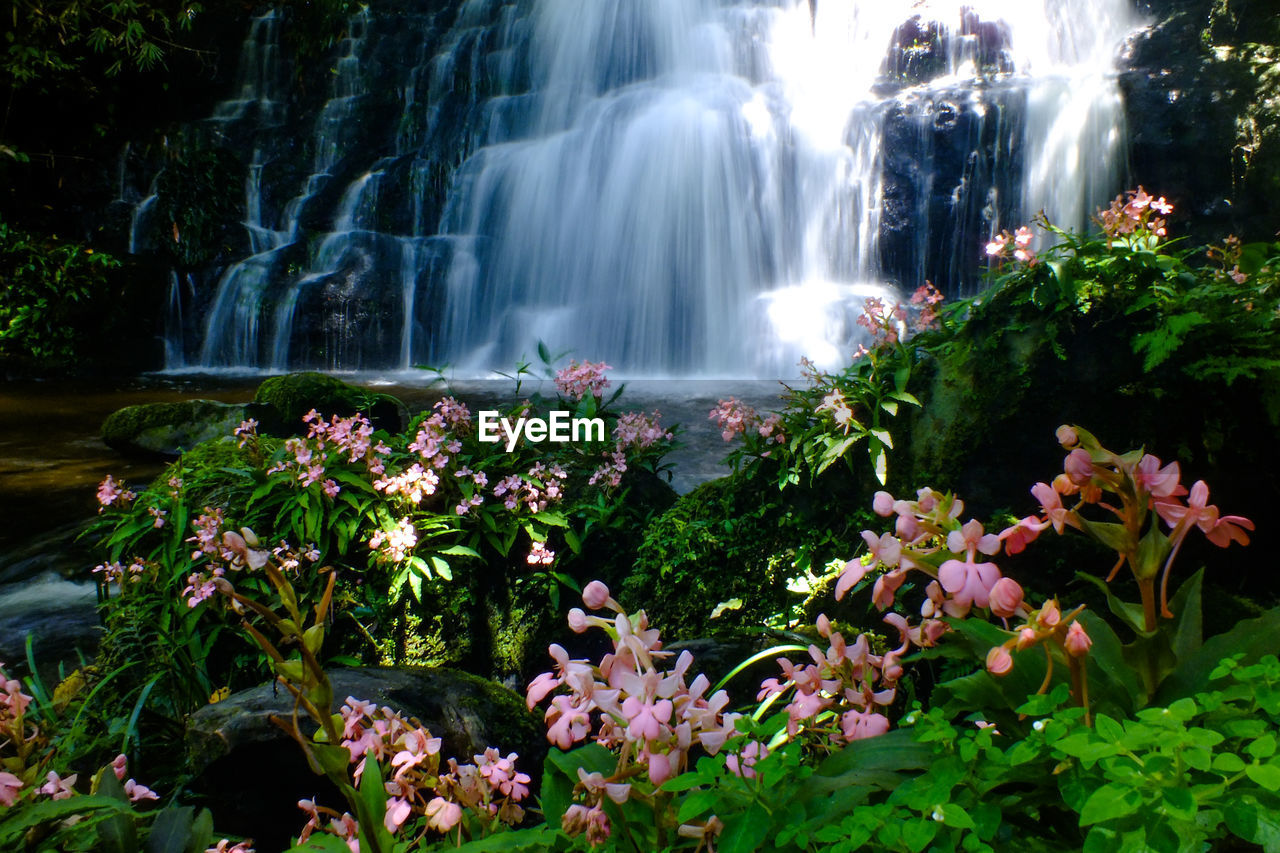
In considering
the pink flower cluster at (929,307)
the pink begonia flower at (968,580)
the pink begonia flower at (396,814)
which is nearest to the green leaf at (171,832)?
the pink begonia flower at (396,814)

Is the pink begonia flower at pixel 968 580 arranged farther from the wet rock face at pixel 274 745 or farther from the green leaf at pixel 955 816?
the wet rock face at pixel 274 745

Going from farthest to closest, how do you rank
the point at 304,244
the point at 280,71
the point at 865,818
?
the point at 280,71
the point at 304,244
the point at 865,818

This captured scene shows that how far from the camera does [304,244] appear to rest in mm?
12758

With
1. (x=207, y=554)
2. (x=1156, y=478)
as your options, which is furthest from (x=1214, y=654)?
(x=207, y=554)

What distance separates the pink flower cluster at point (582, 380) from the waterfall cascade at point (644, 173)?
5.14 metres

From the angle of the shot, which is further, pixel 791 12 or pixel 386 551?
pixel 791 12

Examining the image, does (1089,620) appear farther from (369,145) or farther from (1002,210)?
(369,145)

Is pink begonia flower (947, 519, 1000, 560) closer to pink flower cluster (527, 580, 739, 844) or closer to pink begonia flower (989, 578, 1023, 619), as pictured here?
pink begonia flower (989, 578, 1023, 619)

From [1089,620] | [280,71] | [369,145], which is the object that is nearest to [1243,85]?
[1089,620]

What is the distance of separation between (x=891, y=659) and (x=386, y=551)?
2448 mm

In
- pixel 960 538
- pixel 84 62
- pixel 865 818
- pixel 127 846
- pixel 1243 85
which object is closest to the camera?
pixel 865 818

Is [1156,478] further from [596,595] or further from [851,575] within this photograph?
[596,595]

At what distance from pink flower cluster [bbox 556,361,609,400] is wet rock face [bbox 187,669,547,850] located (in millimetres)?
1902

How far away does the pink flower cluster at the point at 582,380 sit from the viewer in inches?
157
